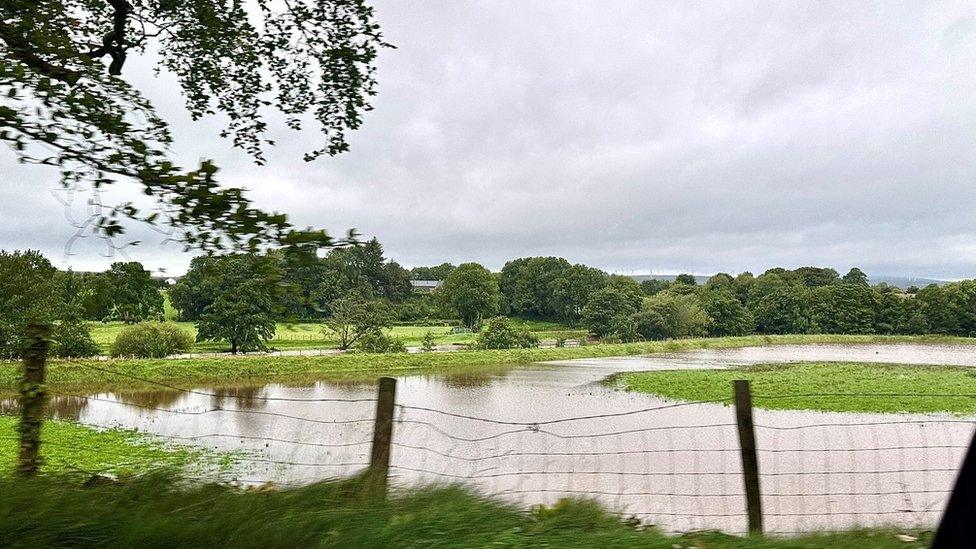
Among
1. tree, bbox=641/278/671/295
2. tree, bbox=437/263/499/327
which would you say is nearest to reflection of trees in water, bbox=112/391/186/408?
tree, bbox=437/263/499/327

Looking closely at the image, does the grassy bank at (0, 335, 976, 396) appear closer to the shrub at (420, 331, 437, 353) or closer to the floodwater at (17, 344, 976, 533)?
the shrub at (420, 331, 437, 353)

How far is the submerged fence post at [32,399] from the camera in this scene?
3.55 metres

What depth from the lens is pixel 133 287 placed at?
3047 millimetres

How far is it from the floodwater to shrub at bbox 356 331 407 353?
50.2 feet

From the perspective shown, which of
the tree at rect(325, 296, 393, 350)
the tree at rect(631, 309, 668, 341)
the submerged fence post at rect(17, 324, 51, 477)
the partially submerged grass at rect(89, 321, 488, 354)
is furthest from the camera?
the tree at rect(631, 309, 668, 341)

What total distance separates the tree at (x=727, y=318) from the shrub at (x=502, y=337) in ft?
99.2

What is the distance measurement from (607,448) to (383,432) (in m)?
9.00

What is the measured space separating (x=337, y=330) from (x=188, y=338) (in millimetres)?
10881

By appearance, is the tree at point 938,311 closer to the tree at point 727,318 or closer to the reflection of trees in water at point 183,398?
the tree at point 727,318

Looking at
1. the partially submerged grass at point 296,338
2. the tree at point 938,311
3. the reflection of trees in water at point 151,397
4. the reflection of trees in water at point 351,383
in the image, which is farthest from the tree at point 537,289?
the reflection of trees in water at point 151,397

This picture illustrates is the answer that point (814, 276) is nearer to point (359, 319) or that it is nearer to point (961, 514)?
point (359, 319)

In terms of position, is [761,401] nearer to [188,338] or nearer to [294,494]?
[294,494]

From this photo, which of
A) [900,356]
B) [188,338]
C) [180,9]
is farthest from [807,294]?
[180,9]

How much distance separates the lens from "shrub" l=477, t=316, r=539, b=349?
4744cm
